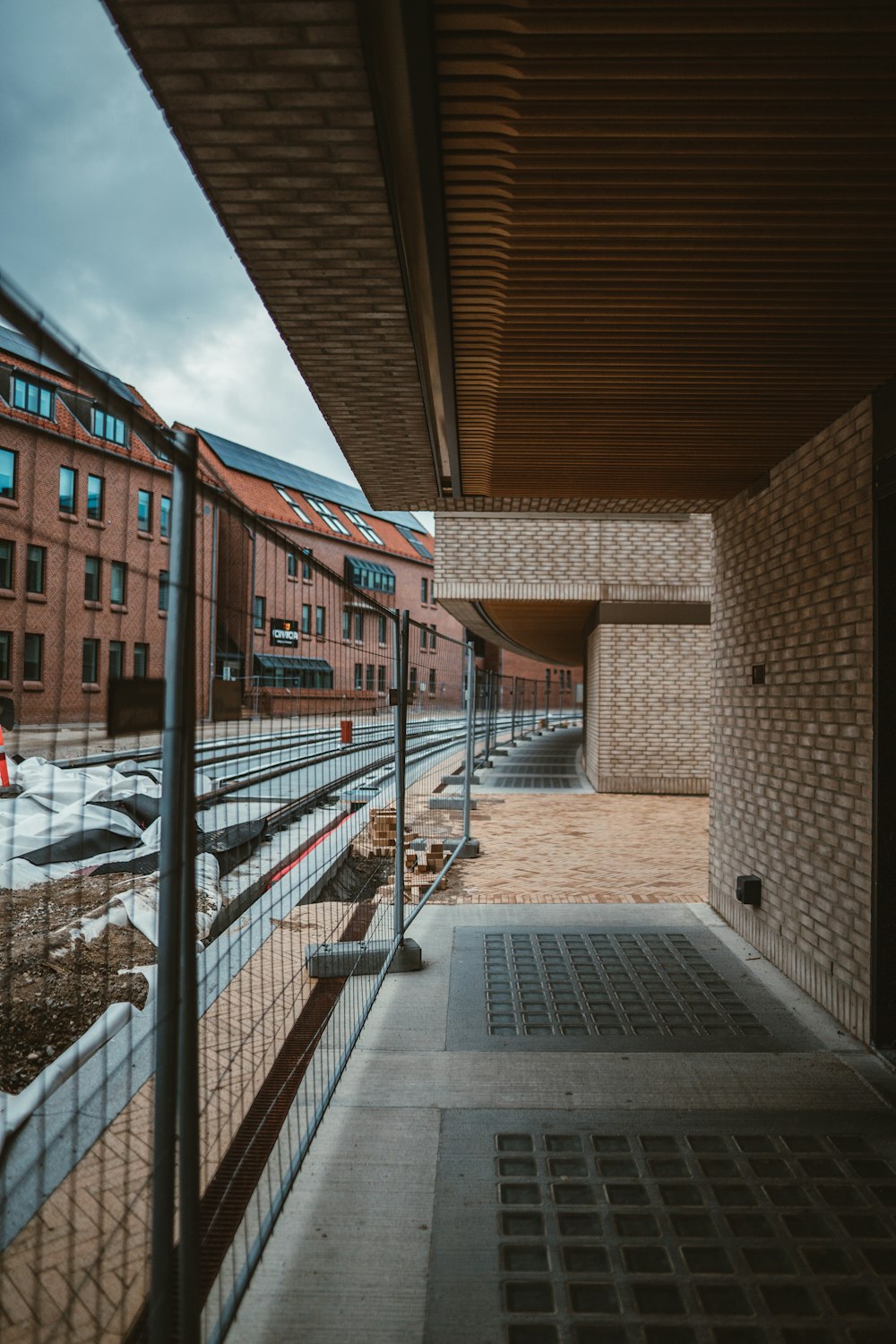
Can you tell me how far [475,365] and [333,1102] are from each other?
12.0 ft

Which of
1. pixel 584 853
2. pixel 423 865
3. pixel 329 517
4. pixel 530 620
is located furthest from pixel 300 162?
pixel 329 517

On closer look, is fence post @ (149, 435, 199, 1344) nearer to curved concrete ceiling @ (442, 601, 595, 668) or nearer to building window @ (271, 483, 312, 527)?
curved concrete ceiling @ (442, 601, 595, 668)

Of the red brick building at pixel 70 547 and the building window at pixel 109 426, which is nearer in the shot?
the red brick building at pixel 70 547

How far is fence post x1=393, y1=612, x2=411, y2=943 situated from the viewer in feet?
17.4

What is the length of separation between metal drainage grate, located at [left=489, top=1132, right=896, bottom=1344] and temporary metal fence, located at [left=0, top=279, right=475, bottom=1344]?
86 centimetres

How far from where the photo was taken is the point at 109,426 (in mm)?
1755

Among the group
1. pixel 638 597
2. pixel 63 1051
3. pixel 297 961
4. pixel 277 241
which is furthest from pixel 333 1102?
pixel 638 597

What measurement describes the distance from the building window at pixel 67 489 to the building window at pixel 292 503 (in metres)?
54.7

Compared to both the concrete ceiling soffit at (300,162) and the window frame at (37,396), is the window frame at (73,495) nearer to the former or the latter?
the window frame at (37,396)

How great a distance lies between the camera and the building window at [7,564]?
4.78ft

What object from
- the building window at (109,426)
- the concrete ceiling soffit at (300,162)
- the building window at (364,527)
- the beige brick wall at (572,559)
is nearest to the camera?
the building window at (109,426)

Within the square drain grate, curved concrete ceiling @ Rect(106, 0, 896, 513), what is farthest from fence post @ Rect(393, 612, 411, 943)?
the square drain grate

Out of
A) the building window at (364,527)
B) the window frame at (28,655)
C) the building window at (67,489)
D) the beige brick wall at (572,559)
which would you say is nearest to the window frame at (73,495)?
the building window at (67,489)

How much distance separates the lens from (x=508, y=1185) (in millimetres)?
3244
